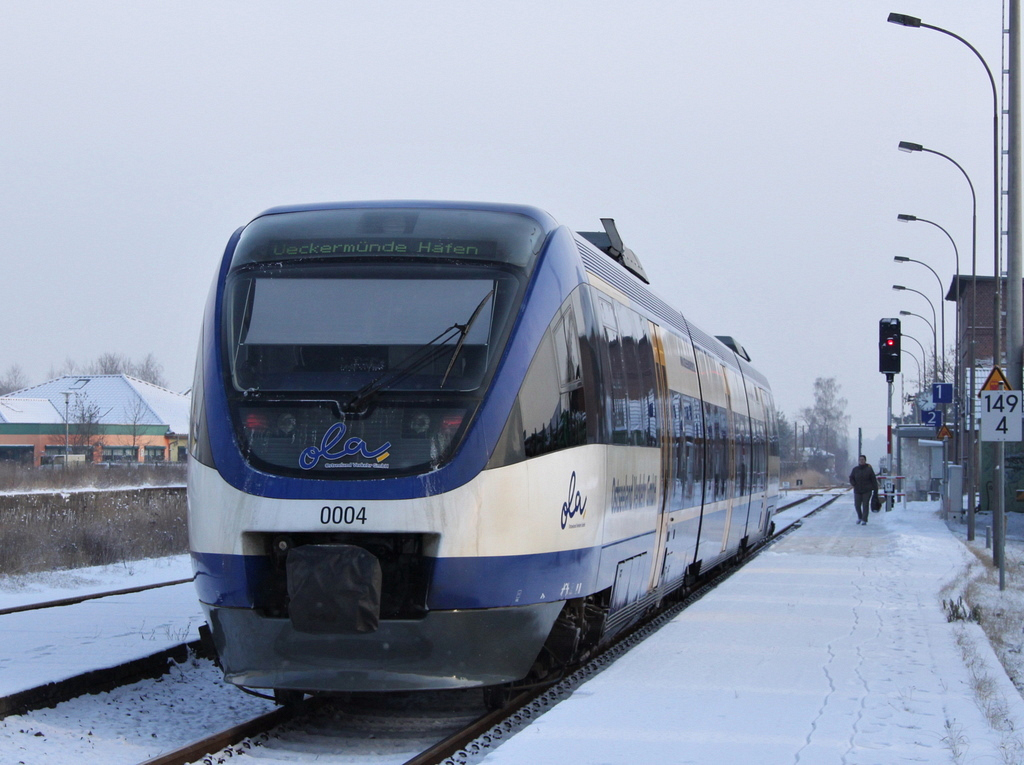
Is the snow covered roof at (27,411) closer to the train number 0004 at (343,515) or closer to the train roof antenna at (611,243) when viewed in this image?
the train roof antenna at (611,243)

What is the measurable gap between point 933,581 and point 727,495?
2.99 meters

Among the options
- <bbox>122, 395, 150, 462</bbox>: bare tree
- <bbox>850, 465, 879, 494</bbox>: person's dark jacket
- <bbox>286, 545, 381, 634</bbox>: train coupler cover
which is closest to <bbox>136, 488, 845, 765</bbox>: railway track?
<bbox>286, 545, 381, 634</bbox>: train coupler cover

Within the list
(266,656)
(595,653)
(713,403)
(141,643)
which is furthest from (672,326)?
(266,656)

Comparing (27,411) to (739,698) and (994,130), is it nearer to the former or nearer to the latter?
(994,130)

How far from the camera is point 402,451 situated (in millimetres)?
7699

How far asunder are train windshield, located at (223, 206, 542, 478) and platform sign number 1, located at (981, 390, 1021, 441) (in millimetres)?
10019

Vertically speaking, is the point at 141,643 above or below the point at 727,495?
below

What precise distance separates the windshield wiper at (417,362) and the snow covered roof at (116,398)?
90747 mm

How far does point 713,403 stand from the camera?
15.8 meters

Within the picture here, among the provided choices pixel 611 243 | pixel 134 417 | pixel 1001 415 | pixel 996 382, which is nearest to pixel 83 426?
pixel 134 417

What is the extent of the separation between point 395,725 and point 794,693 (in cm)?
259

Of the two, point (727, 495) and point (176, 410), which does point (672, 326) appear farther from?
point (176, 410)

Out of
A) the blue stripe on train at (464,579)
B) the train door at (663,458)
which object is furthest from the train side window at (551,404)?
the train door at (663,458)

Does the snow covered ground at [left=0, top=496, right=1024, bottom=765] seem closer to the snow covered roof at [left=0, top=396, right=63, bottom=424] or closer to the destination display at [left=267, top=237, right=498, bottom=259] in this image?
the destination display at [left=267, top=237, right=498, bottom=259]
